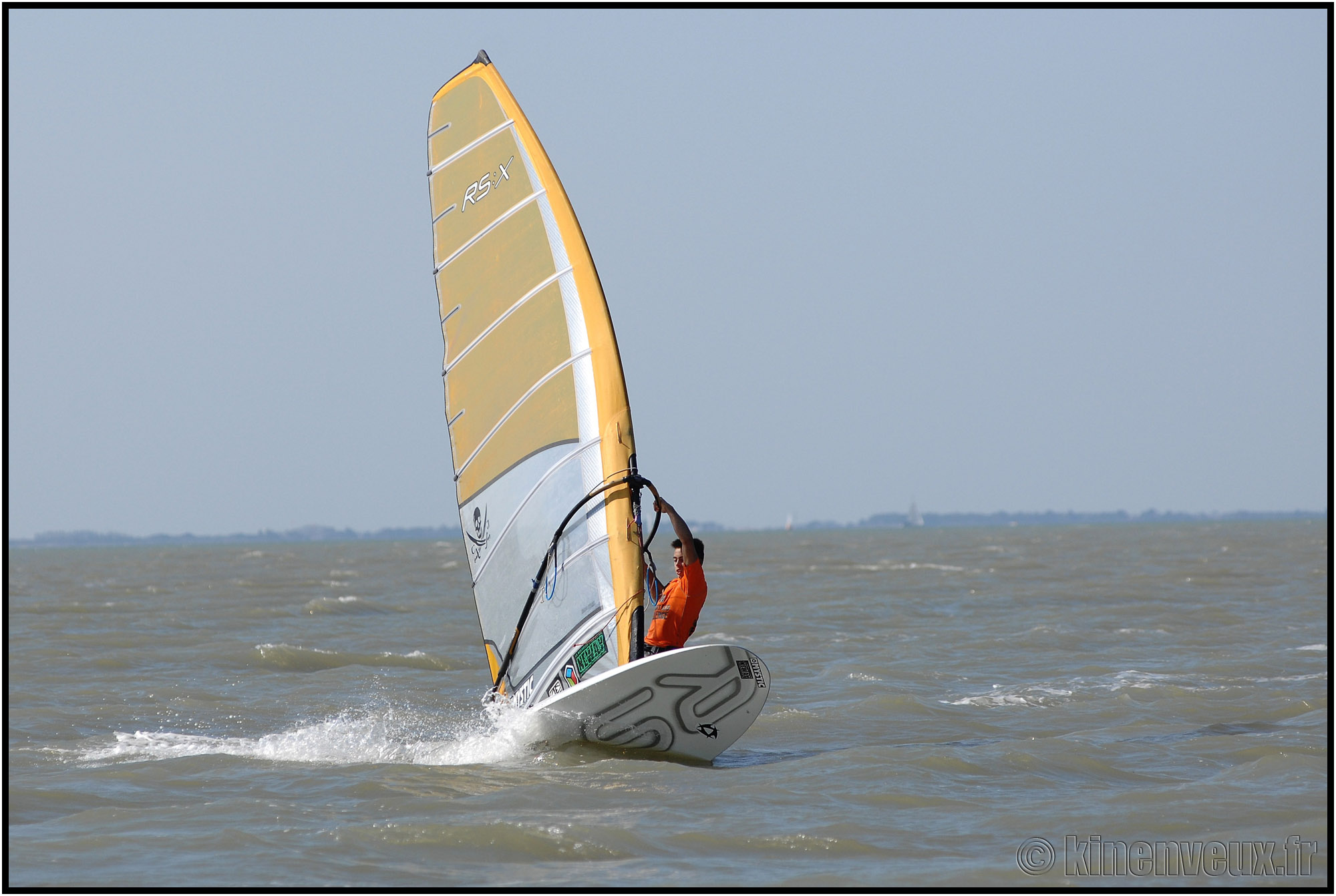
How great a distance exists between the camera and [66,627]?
15547 mm

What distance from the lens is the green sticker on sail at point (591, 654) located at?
7129mm

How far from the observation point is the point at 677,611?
6836 mm

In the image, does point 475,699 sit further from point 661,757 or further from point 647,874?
point 647,874

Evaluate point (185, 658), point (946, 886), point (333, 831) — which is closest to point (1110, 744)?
point (946, 886)

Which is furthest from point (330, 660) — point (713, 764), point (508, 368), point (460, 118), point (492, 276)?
point (713, 764)

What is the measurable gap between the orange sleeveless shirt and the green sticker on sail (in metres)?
0.36

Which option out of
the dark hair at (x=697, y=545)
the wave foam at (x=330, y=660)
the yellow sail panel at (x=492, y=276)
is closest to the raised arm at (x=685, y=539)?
the dark hair at (x=697, y=545)

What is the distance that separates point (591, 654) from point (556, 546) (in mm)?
616

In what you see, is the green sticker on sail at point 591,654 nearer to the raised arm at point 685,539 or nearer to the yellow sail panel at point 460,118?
the raised arm at point 685,539

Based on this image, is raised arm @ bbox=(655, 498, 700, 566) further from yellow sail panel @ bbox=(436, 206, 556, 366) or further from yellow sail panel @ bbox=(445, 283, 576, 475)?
yellow sail panel @ bbox=(436, 206, 556, 366)

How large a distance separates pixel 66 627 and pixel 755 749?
1064 cm

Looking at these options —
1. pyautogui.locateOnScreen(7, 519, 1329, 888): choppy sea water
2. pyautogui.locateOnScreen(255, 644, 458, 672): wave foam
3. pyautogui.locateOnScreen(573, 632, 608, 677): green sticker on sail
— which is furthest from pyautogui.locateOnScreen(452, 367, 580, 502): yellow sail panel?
pyautogui.locateOnScreen(255, 644, 458, 672): wave foam

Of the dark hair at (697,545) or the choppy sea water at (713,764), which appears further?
the dark hair at (697,545)

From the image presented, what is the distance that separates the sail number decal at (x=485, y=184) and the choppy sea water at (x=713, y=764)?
3.02 m
